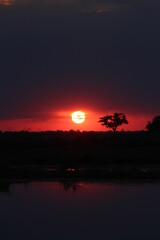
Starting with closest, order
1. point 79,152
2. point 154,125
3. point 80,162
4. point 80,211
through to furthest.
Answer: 1. point 80,211
2. point 80,162
3. point 79,152
4. point 154,125

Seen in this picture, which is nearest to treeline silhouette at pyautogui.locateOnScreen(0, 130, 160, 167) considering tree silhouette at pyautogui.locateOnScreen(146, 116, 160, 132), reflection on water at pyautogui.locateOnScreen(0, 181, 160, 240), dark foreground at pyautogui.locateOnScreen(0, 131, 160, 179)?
dark foreground at pyautogui.locateOnScreen(0, 131, 160, 179)

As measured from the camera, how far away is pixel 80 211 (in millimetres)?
17125

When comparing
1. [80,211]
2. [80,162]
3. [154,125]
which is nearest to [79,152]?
[80,162]

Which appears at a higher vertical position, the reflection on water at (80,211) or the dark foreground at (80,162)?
the dark foreground at (80,162)

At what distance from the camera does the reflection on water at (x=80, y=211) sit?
562 inches

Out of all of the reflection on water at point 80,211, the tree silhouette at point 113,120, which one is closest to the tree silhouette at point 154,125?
the tree silhouette at point 113,120

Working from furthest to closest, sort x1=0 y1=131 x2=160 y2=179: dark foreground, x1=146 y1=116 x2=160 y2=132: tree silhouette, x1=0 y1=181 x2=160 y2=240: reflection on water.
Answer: x1=146 y1=116 x2=160 y2=132: tree silhouette → x1=0 y1=131 x2=160 y2=179: dark foreground → x1=0 y1=181 x2=160 y2=240: reflection on water

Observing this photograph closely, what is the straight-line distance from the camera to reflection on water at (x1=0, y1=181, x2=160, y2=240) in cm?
1427

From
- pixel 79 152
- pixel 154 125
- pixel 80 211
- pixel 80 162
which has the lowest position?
pixel 80 211

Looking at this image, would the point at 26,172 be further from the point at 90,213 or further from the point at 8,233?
the point at 8,233

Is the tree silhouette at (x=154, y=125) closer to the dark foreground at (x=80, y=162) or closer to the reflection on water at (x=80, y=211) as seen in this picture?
the dark foreground at (x=80, y=162)

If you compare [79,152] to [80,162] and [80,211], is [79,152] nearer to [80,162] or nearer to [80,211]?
[80,162]

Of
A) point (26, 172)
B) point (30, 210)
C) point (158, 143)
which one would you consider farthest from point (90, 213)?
point (158, 143)

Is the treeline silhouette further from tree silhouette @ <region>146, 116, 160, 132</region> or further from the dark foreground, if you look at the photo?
tree silhouette @ <region>146, 116, 160, 132</region>
